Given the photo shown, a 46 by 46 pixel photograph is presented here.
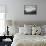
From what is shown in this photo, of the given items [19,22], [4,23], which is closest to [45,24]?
[19,22]

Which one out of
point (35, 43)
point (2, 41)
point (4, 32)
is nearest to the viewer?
point (35, 43)

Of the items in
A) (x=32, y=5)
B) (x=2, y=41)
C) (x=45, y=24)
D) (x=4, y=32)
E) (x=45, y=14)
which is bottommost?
(x=2, y=41)

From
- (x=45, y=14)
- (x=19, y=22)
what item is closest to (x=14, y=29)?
(x=19, y=22)

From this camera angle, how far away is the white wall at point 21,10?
4832mm

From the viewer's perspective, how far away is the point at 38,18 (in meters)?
4.85

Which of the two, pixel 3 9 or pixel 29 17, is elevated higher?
pixel 3 9

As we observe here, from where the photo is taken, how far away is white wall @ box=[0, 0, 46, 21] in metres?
4.83

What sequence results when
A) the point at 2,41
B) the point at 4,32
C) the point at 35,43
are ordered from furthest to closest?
the point at 4,32
the point at 2,41
the point at 35,43

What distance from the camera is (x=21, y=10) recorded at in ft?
15.9

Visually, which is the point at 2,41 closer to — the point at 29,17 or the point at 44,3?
the point at 29,17

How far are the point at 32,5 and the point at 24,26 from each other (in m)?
0.95

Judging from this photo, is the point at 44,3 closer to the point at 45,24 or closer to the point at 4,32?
the point at 45,24

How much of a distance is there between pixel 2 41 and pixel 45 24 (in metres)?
1.86

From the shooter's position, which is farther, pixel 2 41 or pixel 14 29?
pixel 14 29
